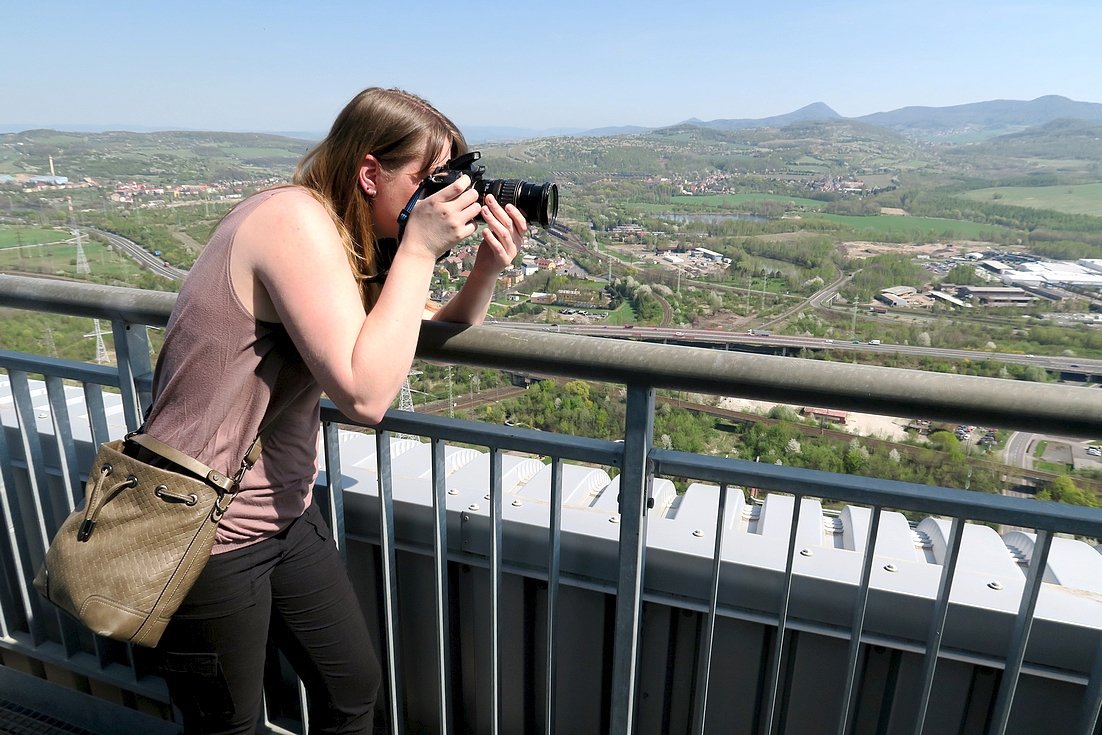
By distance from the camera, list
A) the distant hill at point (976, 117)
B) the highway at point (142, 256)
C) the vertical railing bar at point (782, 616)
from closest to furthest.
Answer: the vertical railing bar at point (782, 616) < the highway at point (142, 256) < the distant hill at point (976, 117)

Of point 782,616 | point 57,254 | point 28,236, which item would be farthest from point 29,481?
point 28,236

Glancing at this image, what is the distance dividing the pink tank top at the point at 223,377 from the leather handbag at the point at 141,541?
1.9 inches

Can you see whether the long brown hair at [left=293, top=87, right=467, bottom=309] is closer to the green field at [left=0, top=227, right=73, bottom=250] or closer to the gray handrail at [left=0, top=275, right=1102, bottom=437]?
the gray handrail at [left=0, top=275, right=1102, bottom=437]

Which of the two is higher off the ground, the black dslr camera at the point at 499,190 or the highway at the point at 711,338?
the black dslr camera at the point at 499,190

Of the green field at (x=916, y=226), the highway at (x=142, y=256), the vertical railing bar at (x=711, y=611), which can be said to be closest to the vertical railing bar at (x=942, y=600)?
the vertical railing bar at (x=711, y=611)

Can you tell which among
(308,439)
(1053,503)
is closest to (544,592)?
(308,439)

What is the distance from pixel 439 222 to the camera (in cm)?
135

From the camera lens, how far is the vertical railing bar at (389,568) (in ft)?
5.74

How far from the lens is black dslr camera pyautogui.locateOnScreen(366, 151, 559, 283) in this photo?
142 cm

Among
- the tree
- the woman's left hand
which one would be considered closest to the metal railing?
the tree

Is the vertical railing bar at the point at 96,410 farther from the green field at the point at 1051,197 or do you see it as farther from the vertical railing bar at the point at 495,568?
the green field at the point at 1051,197

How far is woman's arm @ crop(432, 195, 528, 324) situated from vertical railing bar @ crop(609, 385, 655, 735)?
46 cm

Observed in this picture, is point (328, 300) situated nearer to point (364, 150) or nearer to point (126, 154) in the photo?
point (364, 150)

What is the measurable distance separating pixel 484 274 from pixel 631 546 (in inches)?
28.4
